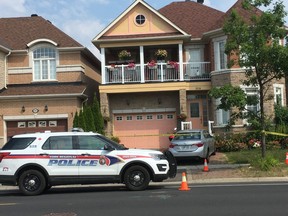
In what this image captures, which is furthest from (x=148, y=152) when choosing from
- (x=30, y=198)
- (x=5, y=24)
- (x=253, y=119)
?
(x=5, y=24)

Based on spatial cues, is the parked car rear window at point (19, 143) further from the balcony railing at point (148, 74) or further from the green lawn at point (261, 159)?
the balcony railing at point (148, 74)

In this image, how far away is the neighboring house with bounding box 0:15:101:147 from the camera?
25266 millimetres

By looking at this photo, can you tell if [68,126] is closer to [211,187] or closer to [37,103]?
[37,103]

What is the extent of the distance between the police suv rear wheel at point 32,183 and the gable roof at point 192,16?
1691 centimetres

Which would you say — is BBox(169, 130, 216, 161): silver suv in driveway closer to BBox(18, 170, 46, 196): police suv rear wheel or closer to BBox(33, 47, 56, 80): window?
BBox(18, 170, 46, 196): police suv rear wheel

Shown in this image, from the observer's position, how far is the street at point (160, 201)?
916 centimetres

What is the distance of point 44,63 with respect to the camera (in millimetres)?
26703

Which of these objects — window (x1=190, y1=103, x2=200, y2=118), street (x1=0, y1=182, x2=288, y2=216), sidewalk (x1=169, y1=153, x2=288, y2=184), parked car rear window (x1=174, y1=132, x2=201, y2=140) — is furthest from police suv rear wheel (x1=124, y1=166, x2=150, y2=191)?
window (x1=190, y1=103, x2=200, y2=118)

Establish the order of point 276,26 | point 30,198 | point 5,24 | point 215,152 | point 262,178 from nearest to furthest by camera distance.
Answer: point 30,198 < point 262,178 < point 276,26 < point 215,152 < point 5,24

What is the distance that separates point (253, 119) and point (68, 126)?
467 inches

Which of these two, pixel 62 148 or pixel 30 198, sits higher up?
pixel 62 148

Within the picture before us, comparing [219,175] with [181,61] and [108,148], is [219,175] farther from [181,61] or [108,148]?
[181,61]

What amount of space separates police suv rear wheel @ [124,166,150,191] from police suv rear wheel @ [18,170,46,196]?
2.34 m

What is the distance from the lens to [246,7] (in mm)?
15992
